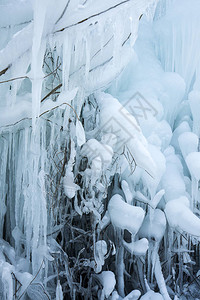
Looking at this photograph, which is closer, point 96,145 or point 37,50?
point 37,50

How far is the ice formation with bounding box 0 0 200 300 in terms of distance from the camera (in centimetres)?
124

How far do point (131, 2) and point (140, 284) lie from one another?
1.70 metres

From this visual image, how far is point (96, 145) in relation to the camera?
1739 millimetres

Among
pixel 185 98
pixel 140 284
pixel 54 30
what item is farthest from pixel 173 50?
pixel 140 284

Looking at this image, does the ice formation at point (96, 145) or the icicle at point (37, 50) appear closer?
the icicle at point (37, 50)

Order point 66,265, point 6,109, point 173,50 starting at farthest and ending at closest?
1. point 173,50
2. point 66,265
3. point 6,109

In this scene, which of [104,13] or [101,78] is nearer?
[104,13]

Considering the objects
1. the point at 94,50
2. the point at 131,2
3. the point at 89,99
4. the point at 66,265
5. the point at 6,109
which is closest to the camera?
the point at 131,2

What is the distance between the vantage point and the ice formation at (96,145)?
4.07 feet

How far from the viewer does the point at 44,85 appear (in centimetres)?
157

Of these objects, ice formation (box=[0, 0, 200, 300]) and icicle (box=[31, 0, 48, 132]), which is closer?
icicle (box=[31, 0, 48, 132])

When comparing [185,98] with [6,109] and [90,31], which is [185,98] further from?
[6,109]

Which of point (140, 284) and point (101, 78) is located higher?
point (101, 78)

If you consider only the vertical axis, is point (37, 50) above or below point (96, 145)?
above
